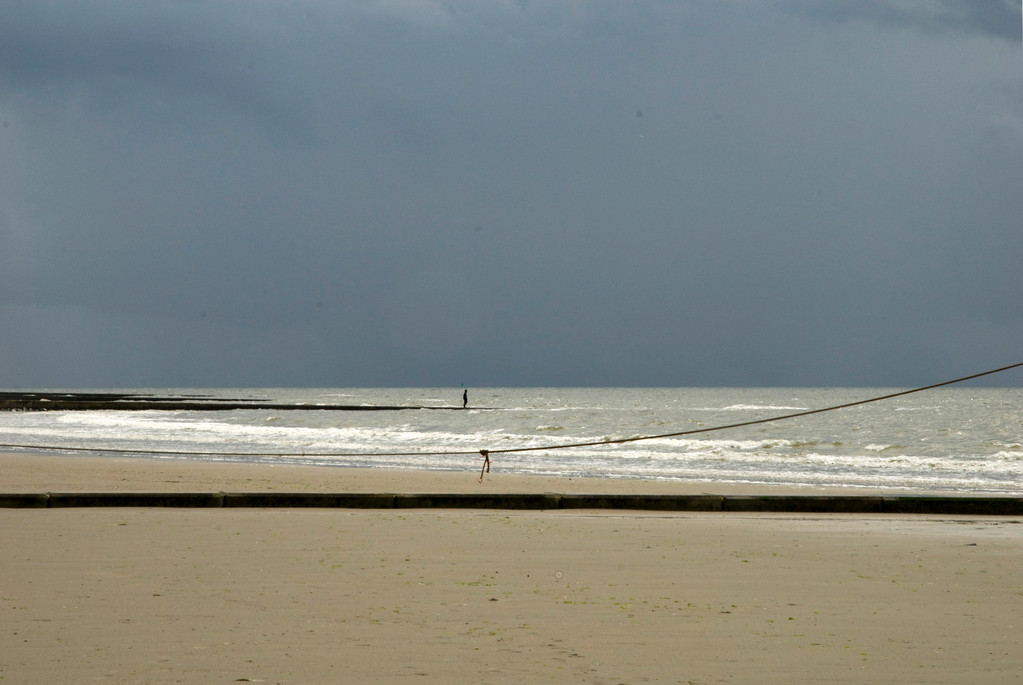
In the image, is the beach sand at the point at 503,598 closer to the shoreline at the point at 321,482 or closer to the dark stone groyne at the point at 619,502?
the dark stone groyne at the point at 619,502

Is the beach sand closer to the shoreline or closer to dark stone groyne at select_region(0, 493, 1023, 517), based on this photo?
dark stone groyne at select_region(0, 493, 1023, 517)

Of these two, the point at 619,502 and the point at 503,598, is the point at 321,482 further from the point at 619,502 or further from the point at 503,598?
the point at 503,598

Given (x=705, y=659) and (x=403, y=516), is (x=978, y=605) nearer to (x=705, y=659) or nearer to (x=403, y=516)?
(x=705, y=659)

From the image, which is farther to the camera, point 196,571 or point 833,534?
point 833,534

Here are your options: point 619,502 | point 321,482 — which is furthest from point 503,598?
point 321,482

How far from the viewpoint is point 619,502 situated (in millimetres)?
12570

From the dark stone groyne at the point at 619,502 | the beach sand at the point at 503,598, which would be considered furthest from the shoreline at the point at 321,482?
the beach sand at the point at 503,598

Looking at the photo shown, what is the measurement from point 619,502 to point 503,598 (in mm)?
6068

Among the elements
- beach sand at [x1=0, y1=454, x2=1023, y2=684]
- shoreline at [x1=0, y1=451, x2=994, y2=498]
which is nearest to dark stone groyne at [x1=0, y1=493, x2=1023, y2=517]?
beach sand at [x1=0, y1=454, x2=1023, y2=684]

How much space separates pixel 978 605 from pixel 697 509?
5.95m

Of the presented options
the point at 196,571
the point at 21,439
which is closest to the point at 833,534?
the point at 196,571

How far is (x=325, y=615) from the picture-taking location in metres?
6.07

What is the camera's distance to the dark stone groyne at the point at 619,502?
12.3 m

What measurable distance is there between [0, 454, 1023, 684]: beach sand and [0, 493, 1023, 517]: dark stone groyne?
693 mm
